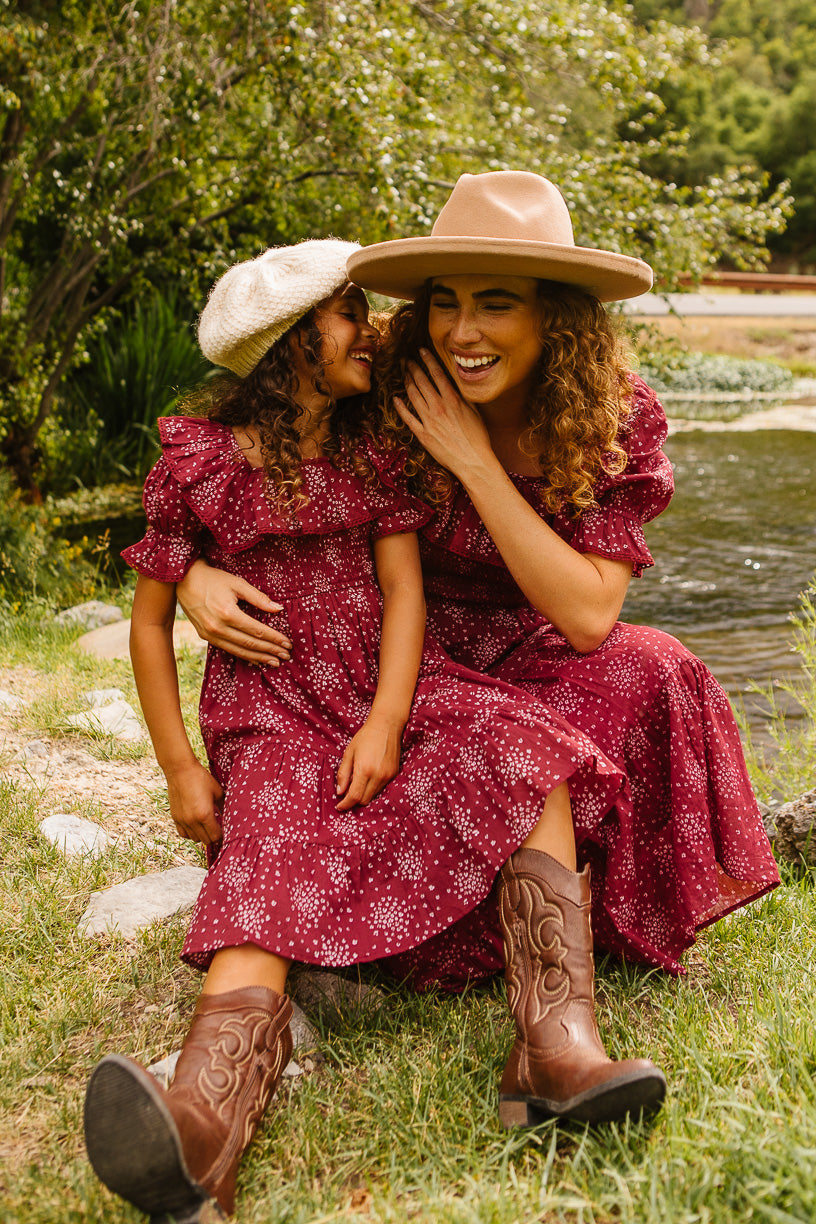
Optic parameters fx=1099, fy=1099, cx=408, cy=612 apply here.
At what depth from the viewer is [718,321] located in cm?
2125

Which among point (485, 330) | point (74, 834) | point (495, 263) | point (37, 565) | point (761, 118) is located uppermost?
point (761, 118)

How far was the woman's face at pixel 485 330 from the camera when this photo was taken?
2.22 m

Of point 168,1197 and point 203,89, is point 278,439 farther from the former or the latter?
point 203,89

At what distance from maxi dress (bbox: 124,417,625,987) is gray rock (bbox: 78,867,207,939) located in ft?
1.31

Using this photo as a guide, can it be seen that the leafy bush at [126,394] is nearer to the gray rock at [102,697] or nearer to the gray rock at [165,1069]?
the gray rock at [102,697]

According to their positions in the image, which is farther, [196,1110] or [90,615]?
[90,615]

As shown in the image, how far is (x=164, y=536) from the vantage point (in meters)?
2.27

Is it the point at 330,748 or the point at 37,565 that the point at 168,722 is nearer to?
the point at 330,748

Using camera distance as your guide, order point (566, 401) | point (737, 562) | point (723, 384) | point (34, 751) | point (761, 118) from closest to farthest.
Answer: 1. point (566, 401)
2. point (34, 751)
3. point (737, 562)
4. point (723, 384)
5. point (761, 118)

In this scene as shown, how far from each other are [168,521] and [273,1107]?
3.70 feet

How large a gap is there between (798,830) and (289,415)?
1687 mm

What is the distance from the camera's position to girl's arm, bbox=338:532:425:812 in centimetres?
206

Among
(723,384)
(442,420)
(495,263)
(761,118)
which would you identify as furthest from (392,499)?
(761,118)

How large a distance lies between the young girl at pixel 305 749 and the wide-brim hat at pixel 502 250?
162 millimetres
